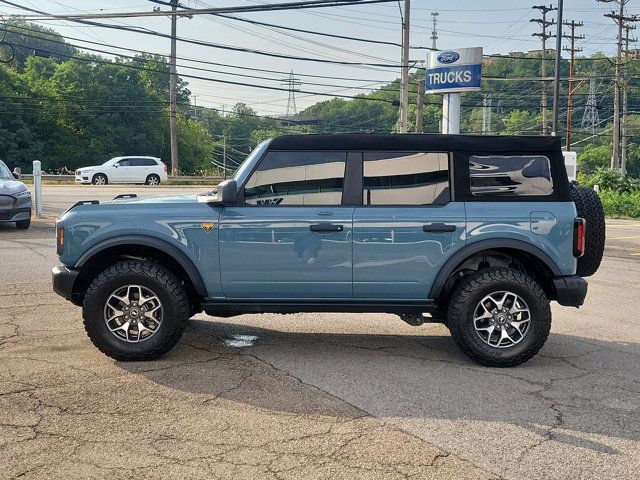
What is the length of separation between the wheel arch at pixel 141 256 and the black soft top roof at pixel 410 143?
1.20m

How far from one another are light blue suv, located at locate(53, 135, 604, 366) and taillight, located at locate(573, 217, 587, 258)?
1 cm

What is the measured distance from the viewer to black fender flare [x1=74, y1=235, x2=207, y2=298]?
5.76 m

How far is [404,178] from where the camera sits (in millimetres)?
5875

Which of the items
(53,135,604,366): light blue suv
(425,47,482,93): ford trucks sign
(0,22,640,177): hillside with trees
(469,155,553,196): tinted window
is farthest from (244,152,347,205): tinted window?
(0,22,640,177): hillside with trees

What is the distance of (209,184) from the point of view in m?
42.5

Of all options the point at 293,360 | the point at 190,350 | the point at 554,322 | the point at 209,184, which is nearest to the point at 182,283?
Answer: the point at 190,350

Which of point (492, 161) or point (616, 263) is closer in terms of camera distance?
point (492, 161)

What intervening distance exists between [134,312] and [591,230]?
395 centimetres

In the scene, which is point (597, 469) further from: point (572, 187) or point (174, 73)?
point (174, 73)

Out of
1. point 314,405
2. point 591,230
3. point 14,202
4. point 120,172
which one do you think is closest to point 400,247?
point 314,405

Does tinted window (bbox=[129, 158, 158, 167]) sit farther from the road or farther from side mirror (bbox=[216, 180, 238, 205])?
side mirror (bbox=[216, 180, 238, 205])

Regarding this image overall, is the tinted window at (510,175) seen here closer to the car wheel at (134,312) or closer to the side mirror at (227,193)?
the side mirror at (227,193)

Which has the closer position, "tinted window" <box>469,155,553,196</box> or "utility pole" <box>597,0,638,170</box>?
"tinted window" <box>469,155,553,196</box>

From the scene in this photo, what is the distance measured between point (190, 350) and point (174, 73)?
137 feet
